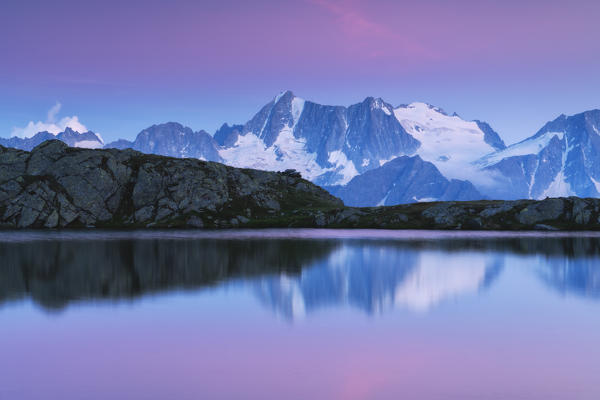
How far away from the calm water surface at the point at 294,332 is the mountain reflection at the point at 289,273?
0.35 meters

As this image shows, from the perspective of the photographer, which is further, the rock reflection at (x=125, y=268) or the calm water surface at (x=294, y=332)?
the rock reflection at (x=125, y=268)

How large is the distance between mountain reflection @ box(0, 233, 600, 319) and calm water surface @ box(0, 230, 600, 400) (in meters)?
0.35

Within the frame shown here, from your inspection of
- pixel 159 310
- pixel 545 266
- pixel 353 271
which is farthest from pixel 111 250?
pixel 545 266

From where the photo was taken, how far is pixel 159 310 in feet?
140

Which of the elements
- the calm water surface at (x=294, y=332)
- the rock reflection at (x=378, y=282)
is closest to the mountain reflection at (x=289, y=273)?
the rock reflection at (x=378, y=282)

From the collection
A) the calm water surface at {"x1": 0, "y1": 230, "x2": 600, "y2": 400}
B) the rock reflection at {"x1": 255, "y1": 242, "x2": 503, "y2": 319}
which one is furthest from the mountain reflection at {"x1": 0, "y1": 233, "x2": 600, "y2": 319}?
the calm water surface at {"x1": 0, "y1": 230, "x2": 600, "y2": 400}

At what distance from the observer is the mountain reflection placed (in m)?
49.8

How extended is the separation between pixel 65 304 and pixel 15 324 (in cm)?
744

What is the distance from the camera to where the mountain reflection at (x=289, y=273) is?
49781mm

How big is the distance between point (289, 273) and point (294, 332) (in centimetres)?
3095

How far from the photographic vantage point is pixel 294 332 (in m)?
36.0

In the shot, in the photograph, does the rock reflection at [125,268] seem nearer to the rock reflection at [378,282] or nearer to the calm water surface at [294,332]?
the calm water surface at [294,332]

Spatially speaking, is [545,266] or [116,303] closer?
[116,303]

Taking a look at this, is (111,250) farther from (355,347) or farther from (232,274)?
(355,347)
